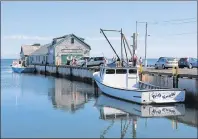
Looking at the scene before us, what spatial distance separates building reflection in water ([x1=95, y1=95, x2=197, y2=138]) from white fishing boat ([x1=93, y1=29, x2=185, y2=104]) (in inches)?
17.7

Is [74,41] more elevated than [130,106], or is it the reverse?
[74,41]

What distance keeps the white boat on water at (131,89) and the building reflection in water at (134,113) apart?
448mm

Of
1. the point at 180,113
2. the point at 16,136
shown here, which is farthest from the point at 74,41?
the point at 16,136

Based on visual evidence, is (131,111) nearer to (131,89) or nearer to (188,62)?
(131,89)

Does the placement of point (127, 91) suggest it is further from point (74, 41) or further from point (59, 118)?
point (74, 41)

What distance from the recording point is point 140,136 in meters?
14.9

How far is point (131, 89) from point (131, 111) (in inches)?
118

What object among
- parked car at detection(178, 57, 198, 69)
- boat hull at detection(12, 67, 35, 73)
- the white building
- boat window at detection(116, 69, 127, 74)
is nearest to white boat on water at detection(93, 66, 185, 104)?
boat window at detection(116, 69, 127, 74)

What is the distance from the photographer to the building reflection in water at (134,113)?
1744cm

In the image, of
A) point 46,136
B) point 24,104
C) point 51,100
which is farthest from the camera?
point 51,100

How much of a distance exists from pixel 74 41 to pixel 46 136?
49.3 metres

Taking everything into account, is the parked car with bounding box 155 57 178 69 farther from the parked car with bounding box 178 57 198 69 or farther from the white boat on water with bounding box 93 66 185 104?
the white boat on water with bounding box 93 66 185 104

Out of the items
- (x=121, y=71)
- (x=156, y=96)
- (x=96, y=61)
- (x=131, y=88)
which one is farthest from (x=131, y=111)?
(x=96, y=61)

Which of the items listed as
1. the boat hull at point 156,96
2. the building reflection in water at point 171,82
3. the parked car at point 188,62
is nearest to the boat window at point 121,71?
the building reflection in water at point 171,82
